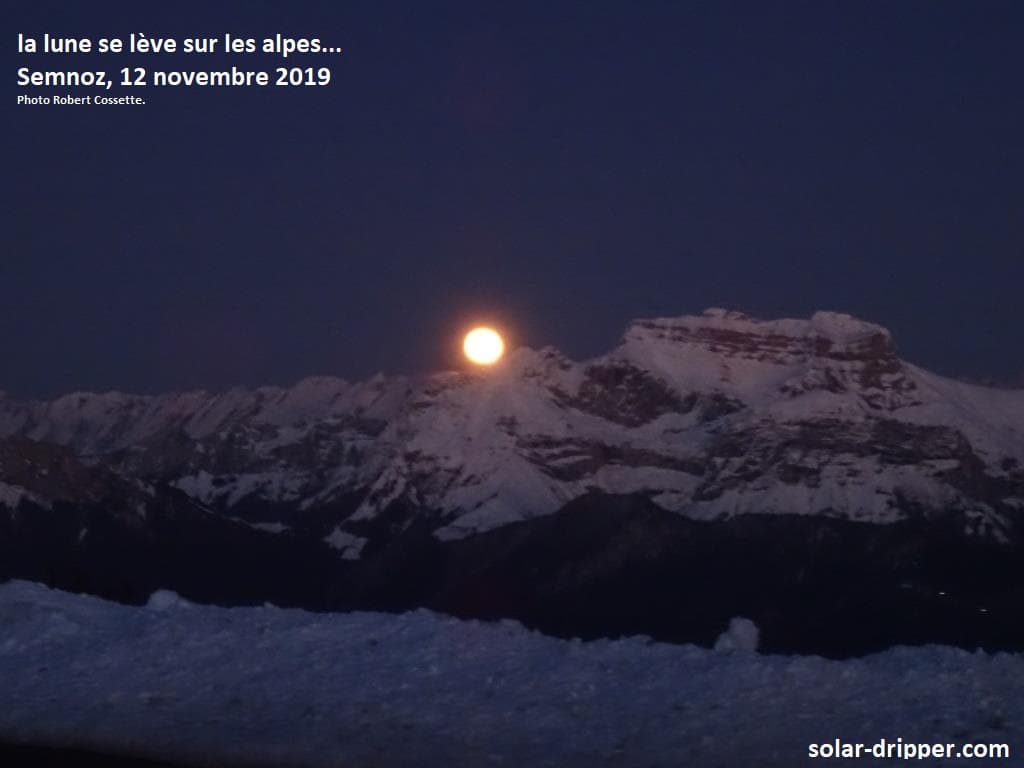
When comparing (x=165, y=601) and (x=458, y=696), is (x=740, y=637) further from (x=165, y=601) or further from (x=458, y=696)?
(x=165, y=601)

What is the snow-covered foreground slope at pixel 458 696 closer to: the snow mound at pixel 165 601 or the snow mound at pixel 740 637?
the snow mound at pixel 740 637

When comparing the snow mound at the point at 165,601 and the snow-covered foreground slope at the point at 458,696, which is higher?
the snow mound at the point at 165,601

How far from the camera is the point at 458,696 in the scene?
27.4 m

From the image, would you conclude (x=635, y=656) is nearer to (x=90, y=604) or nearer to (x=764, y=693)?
(x=764, y=693)

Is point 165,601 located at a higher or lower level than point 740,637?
higher

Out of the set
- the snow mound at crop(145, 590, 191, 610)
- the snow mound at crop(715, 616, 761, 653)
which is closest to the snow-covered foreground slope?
the snow mound at crop(715, 616, 761, 653)

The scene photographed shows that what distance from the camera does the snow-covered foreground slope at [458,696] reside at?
80.8 feet

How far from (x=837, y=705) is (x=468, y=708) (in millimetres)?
5588

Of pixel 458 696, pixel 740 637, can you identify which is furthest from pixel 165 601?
pixel 740 637

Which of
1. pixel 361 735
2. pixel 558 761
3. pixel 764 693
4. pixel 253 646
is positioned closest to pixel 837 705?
pixel 764 693

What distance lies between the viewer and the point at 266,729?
26.2m

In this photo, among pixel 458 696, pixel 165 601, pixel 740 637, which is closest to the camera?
pixel 458 696

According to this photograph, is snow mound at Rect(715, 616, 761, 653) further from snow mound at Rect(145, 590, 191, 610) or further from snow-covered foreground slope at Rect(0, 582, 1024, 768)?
snow mound at Rect(145, 590, 191, 610)

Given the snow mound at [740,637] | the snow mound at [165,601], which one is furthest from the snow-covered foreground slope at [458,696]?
the snow mound at [165,601]
